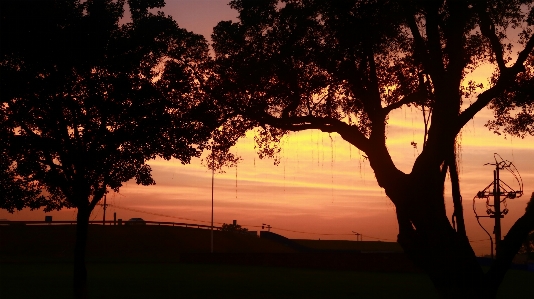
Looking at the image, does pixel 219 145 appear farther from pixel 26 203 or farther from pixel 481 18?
pixel 481 18

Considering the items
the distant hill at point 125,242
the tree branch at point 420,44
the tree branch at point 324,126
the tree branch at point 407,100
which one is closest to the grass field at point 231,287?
the tree branch at point 324,126

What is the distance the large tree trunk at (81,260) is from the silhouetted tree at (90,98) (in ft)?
0.10

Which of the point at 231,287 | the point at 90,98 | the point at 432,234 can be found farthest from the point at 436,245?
the point at 231,287

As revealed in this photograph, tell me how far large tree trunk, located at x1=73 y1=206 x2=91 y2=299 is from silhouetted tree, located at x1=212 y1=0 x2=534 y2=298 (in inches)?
270

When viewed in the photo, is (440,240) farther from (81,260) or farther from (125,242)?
(125,242)

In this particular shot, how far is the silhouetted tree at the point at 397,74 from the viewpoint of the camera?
16359 millimetres

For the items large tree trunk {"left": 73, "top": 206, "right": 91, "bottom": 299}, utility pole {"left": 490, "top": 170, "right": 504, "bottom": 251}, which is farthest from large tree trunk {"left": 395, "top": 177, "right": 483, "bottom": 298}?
utility pole {"left": 490, "top": 170, "right": 504, "bottom": 251}

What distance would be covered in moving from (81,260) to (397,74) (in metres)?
11.4

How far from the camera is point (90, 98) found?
68.4 feet

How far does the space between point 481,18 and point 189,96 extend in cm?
826

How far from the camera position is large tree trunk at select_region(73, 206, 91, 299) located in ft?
72.2

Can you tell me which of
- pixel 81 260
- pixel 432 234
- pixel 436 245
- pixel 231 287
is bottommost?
pixel 231 287

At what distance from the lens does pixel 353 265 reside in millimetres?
50781

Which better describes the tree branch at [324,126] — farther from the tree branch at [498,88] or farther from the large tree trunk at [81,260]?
the large tree trunk at [81,260]
